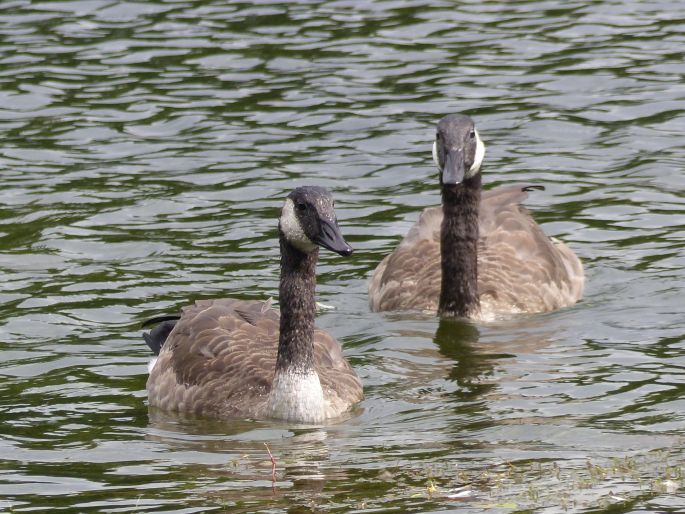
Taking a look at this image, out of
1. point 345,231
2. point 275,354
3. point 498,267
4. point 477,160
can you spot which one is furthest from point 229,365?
point 345,231

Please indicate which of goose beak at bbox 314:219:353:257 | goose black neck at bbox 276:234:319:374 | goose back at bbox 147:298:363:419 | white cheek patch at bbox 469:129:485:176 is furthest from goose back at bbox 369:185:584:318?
goose beak at bbox 314:219:353:257

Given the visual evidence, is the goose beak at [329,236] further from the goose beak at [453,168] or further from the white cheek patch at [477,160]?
the white cheek patch at [477,160]

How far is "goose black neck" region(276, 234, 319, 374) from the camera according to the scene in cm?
1158

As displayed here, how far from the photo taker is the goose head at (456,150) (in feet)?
45.9

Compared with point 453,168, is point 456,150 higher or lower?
higher

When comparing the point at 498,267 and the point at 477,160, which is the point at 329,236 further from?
the point at 498,267

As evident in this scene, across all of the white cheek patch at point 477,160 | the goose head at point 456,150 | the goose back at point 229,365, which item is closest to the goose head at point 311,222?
the goose back at point 229,365

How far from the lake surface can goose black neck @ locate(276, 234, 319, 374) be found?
0.61 meters

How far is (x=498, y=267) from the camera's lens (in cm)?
1531

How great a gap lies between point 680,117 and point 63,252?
7419mm

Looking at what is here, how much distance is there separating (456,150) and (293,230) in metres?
3.14

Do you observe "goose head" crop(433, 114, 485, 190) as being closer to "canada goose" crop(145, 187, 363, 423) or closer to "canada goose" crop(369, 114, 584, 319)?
"canada goose" crop(369, 114, 584, 319)

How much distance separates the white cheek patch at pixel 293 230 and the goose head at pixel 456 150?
2.64 m

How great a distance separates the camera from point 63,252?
1586cm
